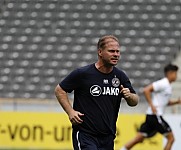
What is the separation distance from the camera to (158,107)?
12062mm

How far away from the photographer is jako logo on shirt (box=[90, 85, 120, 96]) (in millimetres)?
6410

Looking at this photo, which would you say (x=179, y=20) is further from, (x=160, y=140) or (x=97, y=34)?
(x=160, y=140)

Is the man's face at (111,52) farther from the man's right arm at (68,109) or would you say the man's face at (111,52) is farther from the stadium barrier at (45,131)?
the stadium barrier at (45,131)

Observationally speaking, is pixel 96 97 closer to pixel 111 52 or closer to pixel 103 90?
pixel 103 90

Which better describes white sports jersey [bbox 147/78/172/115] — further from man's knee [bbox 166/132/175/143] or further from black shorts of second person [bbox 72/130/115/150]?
black shorts of second person [bbox 72/130/115/150]

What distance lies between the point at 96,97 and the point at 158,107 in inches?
226

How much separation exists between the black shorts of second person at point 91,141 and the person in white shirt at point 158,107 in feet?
17.5

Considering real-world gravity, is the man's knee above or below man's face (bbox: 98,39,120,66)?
below

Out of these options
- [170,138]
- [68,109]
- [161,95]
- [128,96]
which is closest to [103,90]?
[128,96]

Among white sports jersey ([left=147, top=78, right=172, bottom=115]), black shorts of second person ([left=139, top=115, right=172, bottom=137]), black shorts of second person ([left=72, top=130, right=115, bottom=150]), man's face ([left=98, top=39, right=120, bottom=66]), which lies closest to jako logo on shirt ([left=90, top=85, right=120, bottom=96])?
man's face ([left=98, top=39, right=120, bottom=66])

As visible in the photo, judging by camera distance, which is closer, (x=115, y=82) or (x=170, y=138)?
(x=115, y=82)

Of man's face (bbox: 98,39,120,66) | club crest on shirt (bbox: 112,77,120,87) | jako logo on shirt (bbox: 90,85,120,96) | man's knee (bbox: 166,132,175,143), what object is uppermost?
man's face (bbox: 98,39,120,66)

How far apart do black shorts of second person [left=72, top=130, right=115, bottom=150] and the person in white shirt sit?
533 cm

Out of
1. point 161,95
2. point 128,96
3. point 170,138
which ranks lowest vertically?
point 170,138
